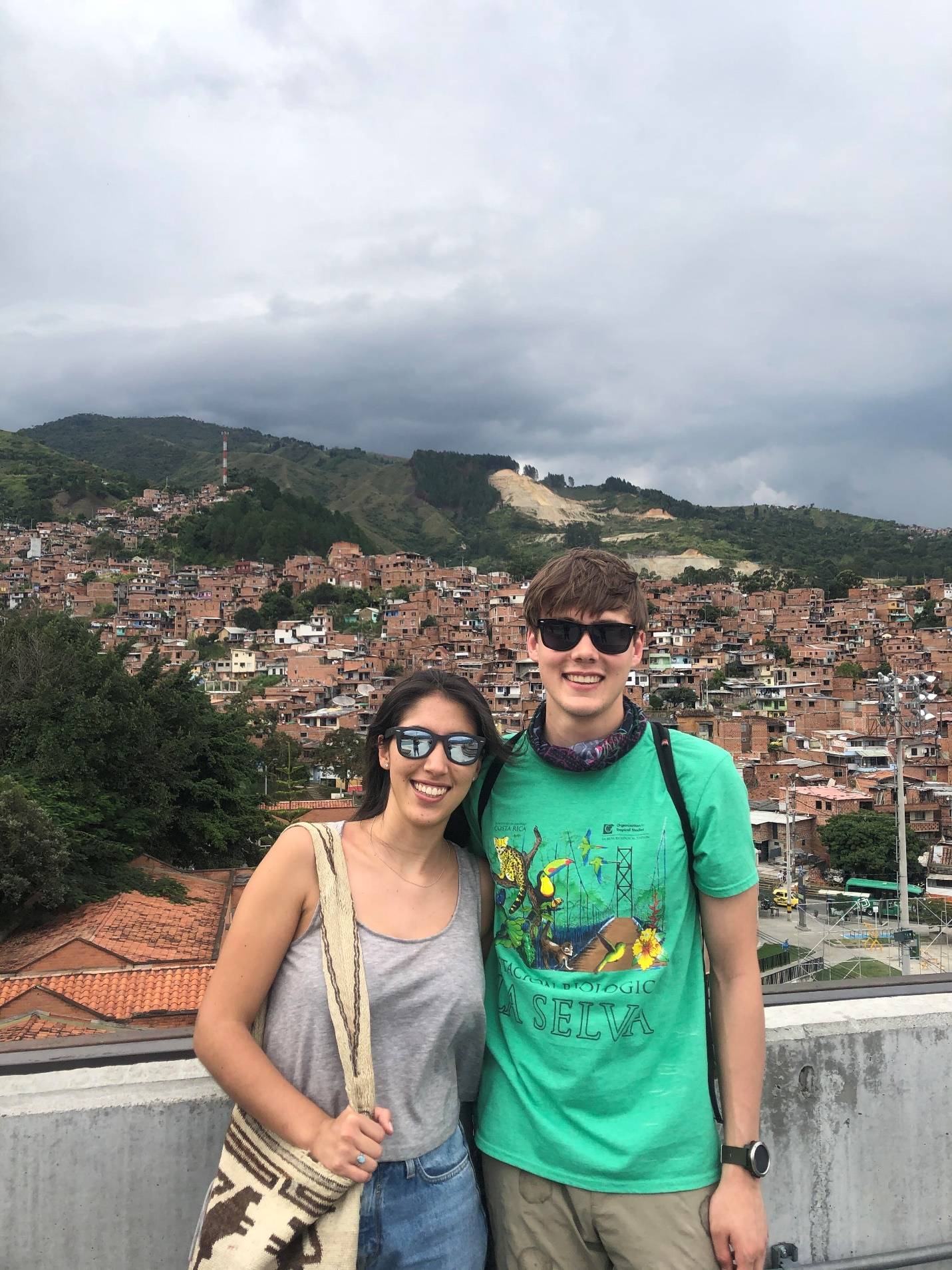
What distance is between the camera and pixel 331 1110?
1152mm

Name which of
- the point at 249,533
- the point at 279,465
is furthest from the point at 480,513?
the point at 249,533

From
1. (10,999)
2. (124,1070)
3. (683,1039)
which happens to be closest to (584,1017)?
(683,1039)

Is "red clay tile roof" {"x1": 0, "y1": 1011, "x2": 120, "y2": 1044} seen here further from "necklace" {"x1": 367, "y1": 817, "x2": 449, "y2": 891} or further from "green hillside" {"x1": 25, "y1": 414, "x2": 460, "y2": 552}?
Answer: "green hillside" {"x1": 25, "y1": 414, "x2": 460, "y2": 552}

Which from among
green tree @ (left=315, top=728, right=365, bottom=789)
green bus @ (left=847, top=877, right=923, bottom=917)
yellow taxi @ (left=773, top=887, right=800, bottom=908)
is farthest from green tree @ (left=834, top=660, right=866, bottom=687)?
→ green tree @ (left=315, top=728, right=365, bottom=789)

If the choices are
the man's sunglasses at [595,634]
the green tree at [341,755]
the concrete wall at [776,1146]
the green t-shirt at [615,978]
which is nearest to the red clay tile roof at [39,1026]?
the concrete wall at [776,1146]

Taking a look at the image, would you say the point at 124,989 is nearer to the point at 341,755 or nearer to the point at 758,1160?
the point at 758,1160

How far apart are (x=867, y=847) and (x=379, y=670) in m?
22.9

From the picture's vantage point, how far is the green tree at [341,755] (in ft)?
79.3

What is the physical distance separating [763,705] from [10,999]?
32673 mm

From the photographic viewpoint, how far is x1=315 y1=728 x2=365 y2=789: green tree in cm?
2416

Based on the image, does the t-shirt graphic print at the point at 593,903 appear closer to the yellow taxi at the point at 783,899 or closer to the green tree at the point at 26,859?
the green tree at the point at 26,859

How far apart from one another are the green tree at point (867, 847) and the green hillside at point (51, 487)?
6333 centimetres

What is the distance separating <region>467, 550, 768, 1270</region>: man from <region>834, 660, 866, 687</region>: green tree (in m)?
38.8

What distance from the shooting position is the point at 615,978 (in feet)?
4.00
